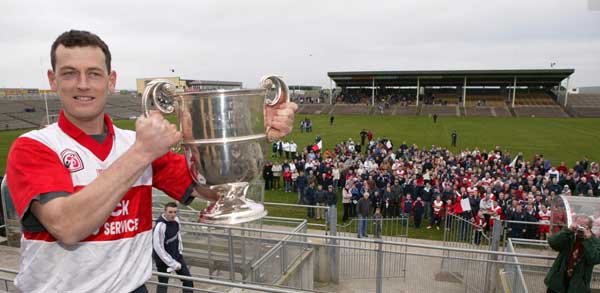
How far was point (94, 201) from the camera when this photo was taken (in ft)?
3.63

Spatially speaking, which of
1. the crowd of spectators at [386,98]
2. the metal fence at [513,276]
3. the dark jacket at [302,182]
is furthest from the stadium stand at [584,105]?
the metal fence at [513,276]

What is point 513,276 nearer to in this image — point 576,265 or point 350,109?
point 576,265

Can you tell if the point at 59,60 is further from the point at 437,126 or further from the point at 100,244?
the point at 437,126

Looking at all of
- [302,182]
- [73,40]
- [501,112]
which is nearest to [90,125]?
[73,40]

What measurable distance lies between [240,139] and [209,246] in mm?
5363

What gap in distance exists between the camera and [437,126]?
3538 centimetres

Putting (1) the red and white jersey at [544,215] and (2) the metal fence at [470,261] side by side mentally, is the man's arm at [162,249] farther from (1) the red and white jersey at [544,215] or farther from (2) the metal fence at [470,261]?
(1) the red and white jersey at [544,215]

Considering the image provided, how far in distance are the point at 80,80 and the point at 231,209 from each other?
0.78 m

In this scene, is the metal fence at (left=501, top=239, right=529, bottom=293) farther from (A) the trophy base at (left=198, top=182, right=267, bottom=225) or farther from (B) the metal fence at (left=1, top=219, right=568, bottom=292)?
(A) the trophy base at (left=198, top=182, right=267, bottom=225)

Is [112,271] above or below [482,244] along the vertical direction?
above

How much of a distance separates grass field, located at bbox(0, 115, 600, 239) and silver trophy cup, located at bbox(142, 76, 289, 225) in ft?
39.3

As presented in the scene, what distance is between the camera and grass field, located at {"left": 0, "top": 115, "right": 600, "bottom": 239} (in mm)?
22209

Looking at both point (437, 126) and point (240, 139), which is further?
point (437, 126)

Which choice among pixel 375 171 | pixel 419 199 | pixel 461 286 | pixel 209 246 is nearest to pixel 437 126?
pixel 375 171
